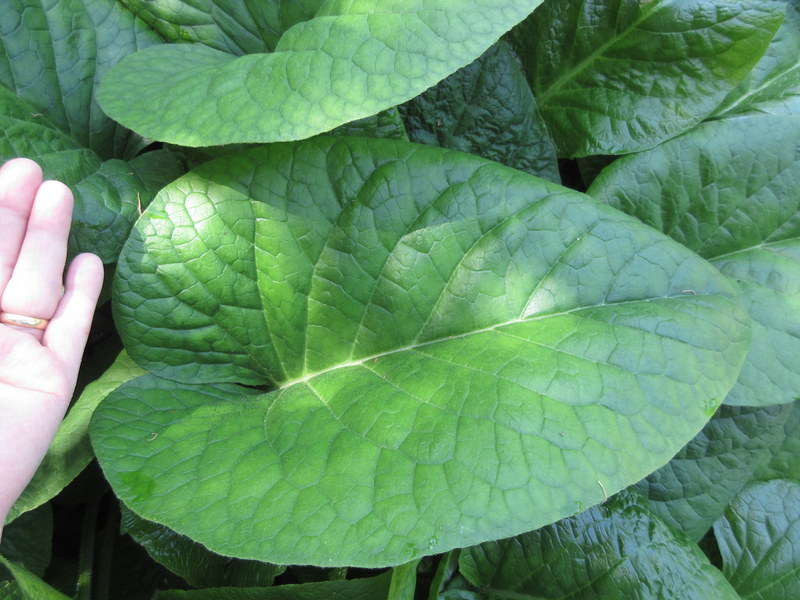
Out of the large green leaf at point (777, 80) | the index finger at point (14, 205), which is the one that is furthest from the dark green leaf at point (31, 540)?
the large green leaf at point (777, 80)

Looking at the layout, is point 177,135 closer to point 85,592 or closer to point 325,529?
A: point 325,529

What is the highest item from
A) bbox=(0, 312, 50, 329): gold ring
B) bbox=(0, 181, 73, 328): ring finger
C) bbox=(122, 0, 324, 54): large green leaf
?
bbox=(122, 0, 324, 54): large green leaf

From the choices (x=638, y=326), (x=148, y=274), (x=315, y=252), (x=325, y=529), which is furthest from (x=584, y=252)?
(x=148, y=274)

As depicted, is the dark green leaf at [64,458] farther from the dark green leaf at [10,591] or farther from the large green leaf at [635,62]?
the large green leaf at [635,62]

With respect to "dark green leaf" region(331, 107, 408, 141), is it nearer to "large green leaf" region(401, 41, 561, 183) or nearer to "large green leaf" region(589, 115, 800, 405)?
"large green leaf" region(401, 41, 561, 183)

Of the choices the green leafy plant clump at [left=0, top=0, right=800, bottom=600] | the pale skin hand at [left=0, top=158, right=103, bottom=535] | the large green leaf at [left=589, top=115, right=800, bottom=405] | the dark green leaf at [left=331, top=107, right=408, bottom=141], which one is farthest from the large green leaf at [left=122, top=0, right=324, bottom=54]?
the large green leaf at [left=589, top=115, right=800, bottom=405]

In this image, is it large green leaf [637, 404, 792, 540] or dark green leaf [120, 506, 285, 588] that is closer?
dark green leaf [120, 506, 285, 588]

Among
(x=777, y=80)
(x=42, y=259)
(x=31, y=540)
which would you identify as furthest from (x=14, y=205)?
(x=777, y=80)
